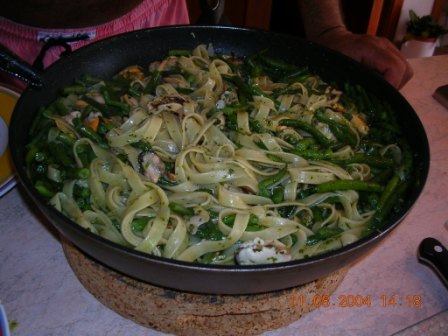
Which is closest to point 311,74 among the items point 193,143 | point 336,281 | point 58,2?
point 193,143

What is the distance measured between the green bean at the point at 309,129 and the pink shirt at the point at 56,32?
5.12 ft

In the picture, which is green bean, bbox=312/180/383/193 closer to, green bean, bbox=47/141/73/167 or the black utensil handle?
the black utensil handle

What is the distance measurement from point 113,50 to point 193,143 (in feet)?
2.96

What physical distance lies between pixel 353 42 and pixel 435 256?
5.28ft

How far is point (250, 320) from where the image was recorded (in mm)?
2150

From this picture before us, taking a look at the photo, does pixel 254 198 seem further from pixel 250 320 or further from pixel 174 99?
pixel 174 99

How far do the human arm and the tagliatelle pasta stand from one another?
353mm

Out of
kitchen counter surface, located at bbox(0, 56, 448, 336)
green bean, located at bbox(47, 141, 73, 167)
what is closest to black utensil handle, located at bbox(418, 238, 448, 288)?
kitchen counter surface, located at bbox(0, 56, 448, 336)

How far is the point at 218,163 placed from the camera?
243 centimetres

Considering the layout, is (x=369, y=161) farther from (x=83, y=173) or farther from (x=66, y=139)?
(x=66, y=139)

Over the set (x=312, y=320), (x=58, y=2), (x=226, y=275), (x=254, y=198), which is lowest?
(x=312, y=320)

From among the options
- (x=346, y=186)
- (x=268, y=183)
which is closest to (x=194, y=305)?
(x=268, y=183)
